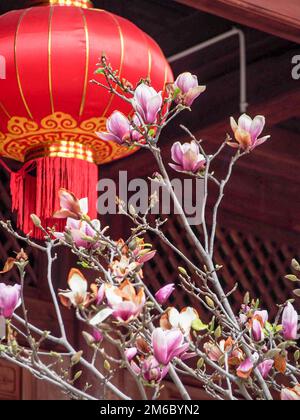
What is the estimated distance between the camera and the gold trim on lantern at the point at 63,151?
132 inches

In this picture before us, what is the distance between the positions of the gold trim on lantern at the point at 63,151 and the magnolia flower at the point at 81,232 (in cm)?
130

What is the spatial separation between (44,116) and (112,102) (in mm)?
165

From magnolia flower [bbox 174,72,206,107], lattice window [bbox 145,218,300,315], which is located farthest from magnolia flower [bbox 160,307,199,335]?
lattice window [bbox 145,218,300,315]

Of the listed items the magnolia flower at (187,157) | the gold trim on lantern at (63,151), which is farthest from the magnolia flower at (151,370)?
the gold trim on lantern at (63,151)

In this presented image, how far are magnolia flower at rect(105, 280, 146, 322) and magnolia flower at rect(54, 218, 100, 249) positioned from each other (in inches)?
9.8

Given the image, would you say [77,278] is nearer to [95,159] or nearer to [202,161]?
[202,161]

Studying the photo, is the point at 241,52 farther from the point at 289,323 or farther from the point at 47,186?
the point at 289,323

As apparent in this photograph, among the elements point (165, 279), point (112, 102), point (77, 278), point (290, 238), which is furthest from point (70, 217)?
point (290, 238)

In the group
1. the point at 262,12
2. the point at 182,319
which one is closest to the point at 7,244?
the point at 262,12

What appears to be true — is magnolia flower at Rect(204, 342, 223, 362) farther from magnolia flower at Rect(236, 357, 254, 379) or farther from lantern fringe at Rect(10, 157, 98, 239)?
lantern fringe at Rect(10, 157, 98, 239)

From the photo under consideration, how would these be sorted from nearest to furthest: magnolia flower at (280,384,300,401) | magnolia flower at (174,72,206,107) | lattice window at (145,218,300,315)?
magnolia flower at (280,384,300,401), magnolia flower at (174,72,206,107), lattice window at (145,218,300,315)

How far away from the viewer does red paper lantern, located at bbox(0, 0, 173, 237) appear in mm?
3156

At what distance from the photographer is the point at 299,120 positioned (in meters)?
5.22

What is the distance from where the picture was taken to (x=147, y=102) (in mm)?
2006
